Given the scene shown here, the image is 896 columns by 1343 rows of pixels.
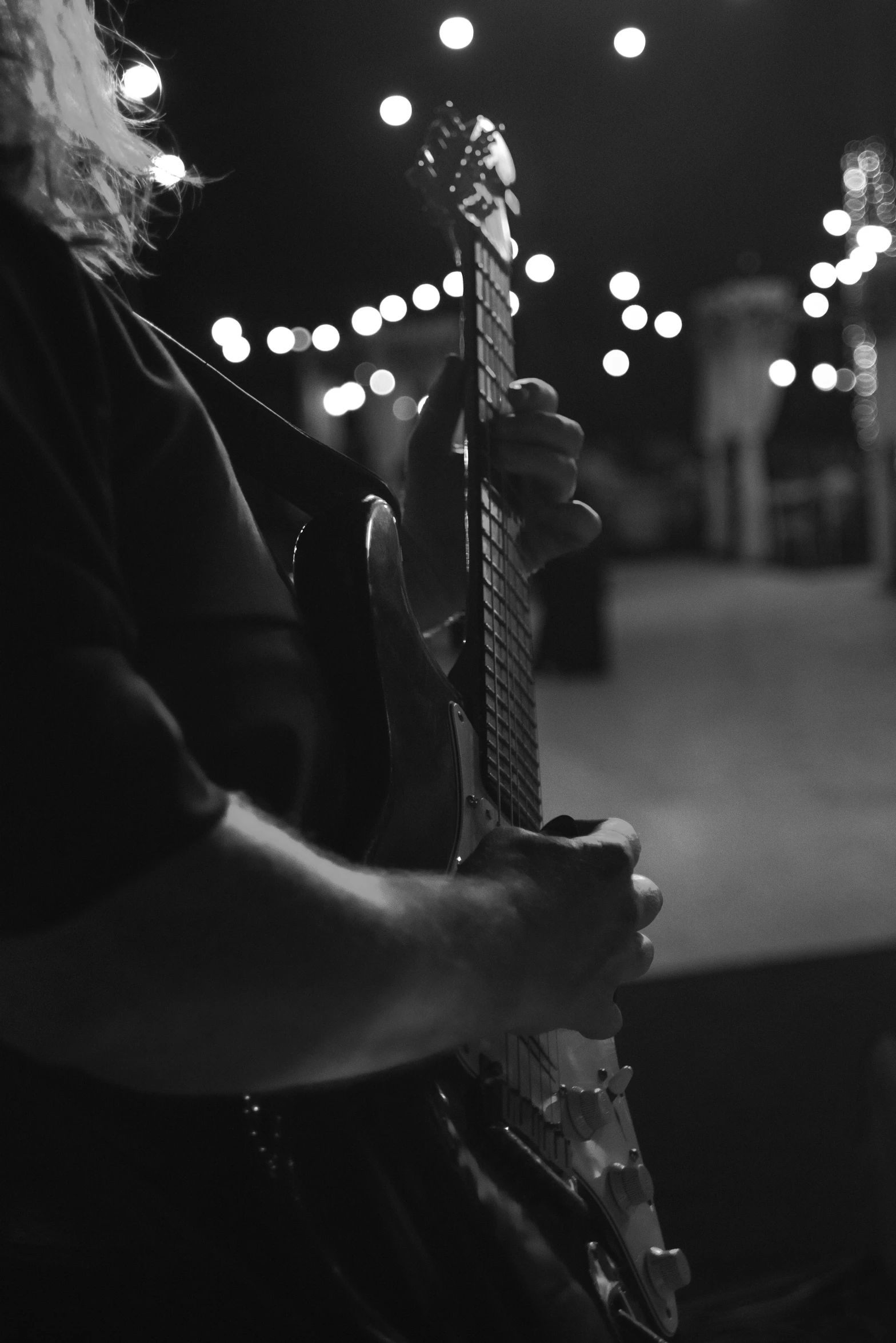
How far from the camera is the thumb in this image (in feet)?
3.38

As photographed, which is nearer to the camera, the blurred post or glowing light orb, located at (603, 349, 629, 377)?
the blurred post

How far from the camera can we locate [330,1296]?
1.81 ft

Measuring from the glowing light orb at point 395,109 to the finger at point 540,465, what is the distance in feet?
10.6

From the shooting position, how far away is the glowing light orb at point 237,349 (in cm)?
554

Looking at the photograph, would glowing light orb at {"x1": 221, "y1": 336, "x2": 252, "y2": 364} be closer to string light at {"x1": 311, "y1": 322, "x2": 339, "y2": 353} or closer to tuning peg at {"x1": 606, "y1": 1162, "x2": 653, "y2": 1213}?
string light at {"x1": 311, "y1": 322, "x2": 339, "y2": 353}

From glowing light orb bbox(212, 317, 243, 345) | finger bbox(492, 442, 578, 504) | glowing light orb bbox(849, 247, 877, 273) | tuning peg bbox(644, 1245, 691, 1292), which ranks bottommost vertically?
tuning peg bbox(644, 1245, 691, 1292)

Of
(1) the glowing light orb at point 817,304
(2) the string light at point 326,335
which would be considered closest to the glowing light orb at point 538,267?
(2) the string light at point 326,335

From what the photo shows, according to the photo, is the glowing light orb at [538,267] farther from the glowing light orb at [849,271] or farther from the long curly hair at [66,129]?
the glowing light orb at [849,271]

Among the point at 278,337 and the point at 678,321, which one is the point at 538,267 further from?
the point at 678,321

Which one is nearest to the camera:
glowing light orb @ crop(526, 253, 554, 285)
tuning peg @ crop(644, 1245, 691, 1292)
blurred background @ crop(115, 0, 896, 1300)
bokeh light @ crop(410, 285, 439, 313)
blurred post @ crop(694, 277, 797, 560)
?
tuning peg @ crop(644, 1245, 691, 1292)

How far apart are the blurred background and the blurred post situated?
1.93 metres

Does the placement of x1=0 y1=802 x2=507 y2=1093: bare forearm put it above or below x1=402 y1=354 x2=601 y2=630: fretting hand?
below

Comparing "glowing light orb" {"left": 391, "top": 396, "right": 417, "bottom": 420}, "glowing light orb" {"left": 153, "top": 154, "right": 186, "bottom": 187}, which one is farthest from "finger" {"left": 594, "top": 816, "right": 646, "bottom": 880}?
"glowing light orb" {"left": 391, "top": 396, "right": 417, "bottom": 420}

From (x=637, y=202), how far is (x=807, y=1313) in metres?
6.75
